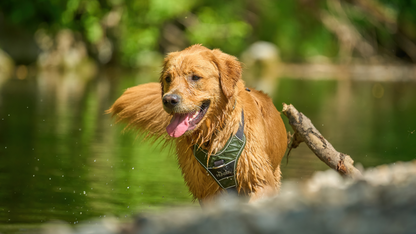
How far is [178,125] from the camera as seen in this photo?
498 cm

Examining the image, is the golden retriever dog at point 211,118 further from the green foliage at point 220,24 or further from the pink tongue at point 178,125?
the green foliage at point 220,24

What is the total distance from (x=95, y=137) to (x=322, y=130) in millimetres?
4552

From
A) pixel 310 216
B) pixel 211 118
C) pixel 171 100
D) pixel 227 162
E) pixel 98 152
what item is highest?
pixel 310 216

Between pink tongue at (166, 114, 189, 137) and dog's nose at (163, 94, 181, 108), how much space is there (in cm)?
21

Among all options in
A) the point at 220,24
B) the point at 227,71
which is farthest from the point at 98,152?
the point at 220,24

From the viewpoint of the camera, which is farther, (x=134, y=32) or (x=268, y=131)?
(x=134, y=32)

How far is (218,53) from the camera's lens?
5223 millimetres

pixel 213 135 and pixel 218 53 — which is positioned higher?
pixel 218 53

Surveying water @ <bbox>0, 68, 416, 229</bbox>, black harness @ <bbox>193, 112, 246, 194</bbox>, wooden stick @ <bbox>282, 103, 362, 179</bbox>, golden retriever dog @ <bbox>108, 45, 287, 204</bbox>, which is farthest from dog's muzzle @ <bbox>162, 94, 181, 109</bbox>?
water @ <bbox>0, 68, 416, 229</bbox>

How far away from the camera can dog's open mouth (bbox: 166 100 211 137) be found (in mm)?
4965

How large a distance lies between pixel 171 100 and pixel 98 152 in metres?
4.58

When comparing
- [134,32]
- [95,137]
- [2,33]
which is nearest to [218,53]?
[95,137]

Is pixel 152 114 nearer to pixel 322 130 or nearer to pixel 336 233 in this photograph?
pixel 336 233

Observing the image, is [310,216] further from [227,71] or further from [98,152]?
[98,152]
